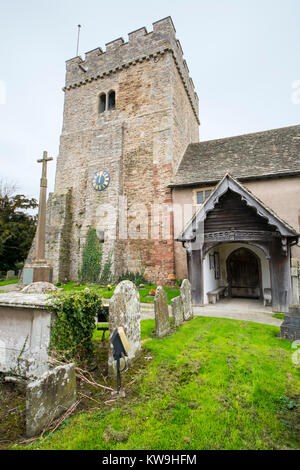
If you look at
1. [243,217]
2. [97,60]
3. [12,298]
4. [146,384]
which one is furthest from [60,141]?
[146,384]

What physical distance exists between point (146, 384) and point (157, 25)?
21089mm

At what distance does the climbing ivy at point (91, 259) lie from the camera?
1487 cm

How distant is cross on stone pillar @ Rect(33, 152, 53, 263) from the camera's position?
401 inches

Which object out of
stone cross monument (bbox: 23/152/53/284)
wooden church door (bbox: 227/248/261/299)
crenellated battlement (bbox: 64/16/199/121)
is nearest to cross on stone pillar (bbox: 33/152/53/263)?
stone cross monument (bbox: 23/152/53/284)

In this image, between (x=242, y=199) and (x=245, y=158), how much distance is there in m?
6.65

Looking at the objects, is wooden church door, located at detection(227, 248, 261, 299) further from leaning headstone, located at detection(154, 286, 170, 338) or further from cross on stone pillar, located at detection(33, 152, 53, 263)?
cross on stone pillar, located at detection(33, 152, 53, 263)

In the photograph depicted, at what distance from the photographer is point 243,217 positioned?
898cm

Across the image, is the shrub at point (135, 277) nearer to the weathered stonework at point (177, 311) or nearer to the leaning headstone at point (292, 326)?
the weathered stonework at point (177, 311)

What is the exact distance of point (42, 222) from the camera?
421 inches

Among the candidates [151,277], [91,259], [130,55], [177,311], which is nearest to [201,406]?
[177,311]

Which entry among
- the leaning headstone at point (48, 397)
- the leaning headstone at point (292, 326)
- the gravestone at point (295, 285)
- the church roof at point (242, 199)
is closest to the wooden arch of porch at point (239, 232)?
the church roof at point (242, 199)

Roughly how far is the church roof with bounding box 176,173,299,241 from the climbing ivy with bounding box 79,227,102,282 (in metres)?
7.53

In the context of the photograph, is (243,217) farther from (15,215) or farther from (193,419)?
(15,215)

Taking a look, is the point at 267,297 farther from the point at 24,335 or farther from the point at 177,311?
the point at 24,335
